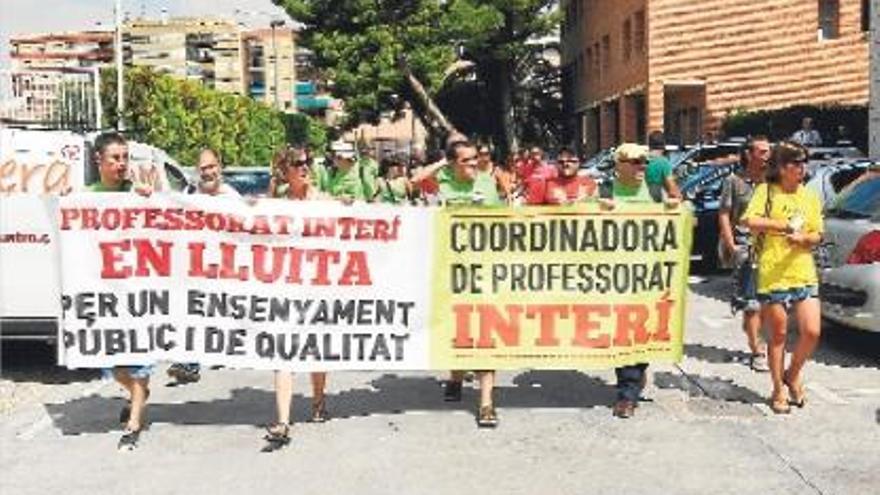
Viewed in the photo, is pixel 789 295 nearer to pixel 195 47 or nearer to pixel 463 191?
pixel 463 191

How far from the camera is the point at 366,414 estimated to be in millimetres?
7891

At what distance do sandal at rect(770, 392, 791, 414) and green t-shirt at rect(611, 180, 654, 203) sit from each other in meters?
1.48

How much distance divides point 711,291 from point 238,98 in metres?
22.0

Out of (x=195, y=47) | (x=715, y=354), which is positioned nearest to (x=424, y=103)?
(x=715, y=354)

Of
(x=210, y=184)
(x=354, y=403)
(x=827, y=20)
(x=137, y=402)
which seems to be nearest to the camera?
(x=137, y=402)

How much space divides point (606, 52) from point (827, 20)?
461 inches

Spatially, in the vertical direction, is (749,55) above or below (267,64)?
below

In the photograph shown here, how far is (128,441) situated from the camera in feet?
23.3

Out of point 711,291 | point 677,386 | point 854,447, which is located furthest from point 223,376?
point 711,291

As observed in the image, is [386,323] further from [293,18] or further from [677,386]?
[293,18]

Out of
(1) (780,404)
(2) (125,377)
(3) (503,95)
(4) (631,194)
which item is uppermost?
(3) (503,95)

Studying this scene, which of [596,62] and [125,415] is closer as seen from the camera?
[125,415]

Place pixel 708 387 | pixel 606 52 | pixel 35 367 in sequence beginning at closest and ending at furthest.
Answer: pixel 708 387, pixel 35 367, pixel 606 52

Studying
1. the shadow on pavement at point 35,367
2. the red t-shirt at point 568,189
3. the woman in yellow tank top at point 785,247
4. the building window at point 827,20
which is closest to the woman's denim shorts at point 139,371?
the shadow on pavement at point 35,367
